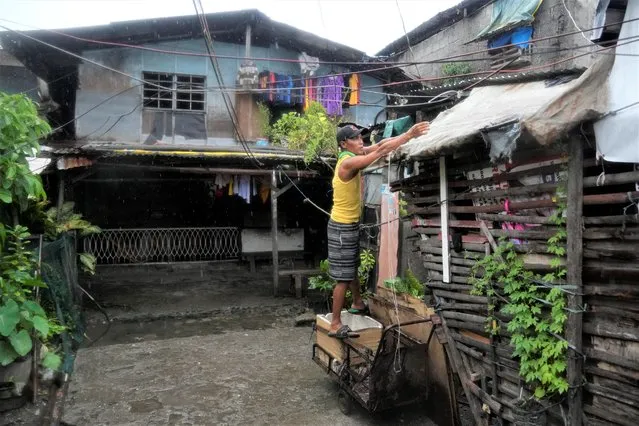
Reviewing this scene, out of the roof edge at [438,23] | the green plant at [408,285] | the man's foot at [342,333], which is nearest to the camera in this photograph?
the man's foot at [342,333]

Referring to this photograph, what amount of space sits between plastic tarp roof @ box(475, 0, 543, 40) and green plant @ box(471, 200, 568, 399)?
11.8m

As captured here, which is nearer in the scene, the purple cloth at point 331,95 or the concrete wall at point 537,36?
the concrete wall at point 537,36

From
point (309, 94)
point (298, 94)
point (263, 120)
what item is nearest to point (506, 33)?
point (309, 94)

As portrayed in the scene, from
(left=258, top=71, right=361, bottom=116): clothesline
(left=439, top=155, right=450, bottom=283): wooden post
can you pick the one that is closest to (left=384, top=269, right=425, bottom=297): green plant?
(left=439, top=155, right=450, bottom=283): wooden post

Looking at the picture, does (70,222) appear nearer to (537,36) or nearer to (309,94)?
Answer: (309,94)

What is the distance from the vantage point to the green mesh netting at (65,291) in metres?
6.33

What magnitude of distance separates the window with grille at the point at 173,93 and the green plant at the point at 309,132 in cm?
240

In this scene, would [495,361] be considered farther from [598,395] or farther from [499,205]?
[499,205]

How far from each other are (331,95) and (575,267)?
10.5 m

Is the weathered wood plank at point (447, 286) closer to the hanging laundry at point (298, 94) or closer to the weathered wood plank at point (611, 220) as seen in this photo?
the weathered wood plank at point (611, 220)

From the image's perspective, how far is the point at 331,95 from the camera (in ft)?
41.5

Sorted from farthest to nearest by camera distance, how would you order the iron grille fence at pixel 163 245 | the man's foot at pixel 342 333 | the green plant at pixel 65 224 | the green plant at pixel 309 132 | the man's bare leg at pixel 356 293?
the iron grille fence at pixel 163 245
the green plant at pixel 309 132
the green plant at pixel 65 224
the man's bare leg at pixel 356 293
the man's foot at pixel 342 333

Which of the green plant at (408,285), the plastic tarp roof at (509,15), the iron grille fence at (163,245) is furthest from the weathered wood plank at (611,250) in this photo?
the plastic tarp roof at (509,15)

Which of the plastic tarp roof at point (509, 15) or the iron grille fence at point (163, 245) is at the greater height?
the plastic tarp roof at point (509, 15)
